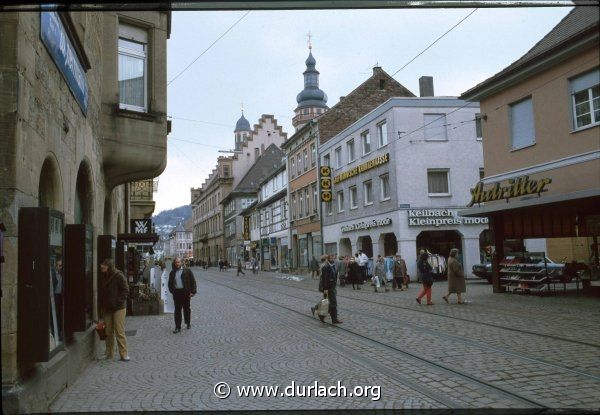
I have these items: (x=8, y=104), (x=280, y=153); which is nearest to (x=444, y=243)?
(x=8, y=104)

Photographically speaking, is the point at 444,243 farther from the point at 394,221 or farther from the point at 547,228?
the point at 547,228

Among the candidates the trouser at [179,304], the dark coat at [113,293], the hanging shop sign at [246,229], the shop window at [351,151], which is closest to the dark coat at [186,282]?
the trouser at [179,304]

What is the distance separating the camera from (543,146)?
1673cm

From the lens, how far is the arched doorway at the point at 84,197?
32.5ft

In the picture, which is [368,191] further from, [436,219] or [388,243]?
[436,219]

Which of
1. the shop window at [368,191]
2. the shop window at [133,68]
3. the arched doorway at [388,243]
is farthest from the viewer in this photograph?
the shop window at [368,191]

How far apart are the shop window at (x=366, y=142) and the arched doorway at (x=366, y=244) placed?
5446 mm

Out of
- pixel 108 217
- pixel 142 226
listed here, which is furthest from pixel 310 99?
pixel 108 217

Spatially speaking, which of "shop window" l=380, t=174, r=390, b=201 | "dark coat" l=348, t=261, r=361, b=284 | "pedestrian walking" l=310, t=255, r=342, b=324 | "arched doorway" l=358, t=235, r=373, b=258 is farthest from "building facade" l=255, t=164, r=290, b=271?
"pedestrian walking" l=310, t=255, r=342, b=324

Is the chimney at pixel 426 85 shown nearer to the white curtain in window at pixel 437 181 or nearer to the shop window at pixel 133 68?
the white curtain in window at pixel 437 181

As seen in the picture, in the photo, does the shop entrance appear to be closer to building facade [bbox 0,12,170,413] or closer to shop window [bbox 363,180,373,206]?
shop window [bbox 363,180,373,206]

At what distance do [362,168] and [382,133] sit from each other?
3.31 m

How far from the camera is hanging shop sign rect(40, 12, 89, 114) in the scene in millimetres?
Answer: 6484

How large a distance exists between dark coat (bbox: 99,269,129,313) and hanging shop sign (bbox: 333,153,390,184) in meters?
23.5
